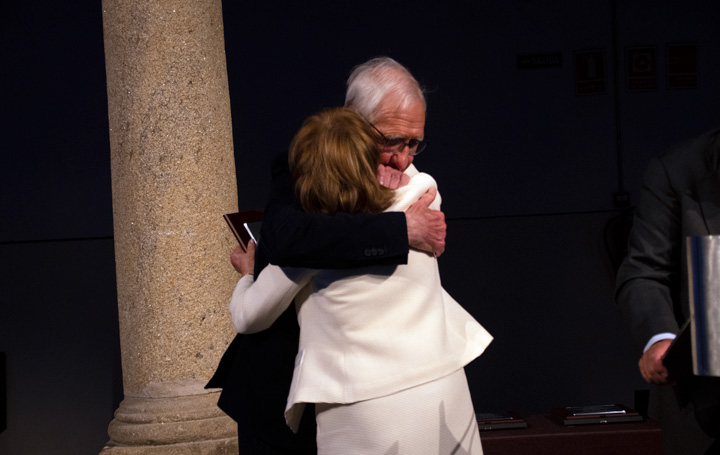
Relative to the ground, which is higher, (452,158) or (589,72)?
(589,72)

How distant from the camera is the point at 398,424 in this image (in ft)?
4.61

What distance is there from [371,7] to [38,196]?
275 cm

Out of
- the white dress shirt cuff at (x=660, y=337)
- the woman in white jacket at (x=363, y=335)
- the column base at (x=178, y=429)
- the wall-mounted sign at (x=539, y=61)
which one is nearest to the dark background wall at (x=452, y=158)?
the wall-mounted sign at (x=539, y=61)

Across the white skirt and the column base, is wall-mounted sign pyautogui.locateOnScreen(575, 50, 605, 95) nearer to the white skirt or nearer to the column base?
the column base

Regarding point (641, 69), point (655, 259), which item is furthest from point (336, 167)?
point (641, 69)

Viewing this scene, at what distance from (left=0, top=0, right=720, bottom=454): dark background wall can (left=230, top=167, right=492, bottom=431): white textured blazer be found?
4.33 metres

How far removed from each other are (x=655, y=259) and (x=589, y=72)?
445 centimetres

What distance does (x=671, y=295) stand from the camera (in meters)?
1.63

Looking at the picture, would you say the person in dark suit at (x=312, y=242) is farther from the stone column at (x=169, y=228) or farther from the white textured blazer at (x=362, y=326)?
the stone column at (x=169, y=228)

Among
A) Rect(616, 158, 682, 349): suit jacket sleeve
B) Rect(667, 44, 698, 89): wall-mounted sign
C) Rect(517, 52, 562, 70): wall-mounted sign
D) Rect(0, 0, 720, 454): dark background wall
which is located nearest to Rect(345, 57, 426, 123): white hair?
Rect(616, 158, 682, 349): suit jacket sleeve

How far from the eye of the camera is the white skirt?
1405 mm

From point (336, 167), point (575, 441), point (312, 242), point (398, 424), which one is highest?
point (336, 167)

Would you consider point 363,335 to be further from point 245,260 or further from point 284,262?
point 245,260

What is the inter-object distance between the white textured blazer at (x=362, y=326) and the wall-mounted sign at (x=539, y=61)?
4.50 meters
